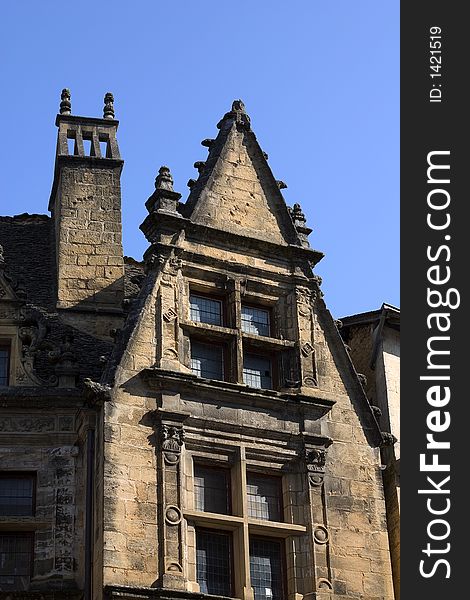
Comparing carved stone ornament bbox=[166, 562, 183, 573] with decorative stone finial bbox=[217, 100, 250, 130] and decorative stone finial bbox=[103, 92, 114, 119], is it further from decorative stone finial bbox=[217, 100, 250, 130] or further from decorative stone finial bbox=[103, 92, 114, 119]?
decorative stone finial bbox=[103, 92, 114, 119]

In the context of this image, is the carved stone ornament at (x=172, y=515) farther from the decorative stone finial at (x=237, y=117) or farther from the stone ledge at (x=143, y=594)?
the decorative stone finial at (x=237, y=117)

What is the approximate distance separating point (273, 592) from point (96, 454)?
100 inches

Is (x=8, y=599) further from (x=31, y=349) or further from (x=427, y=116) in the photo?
(x=427, y=116)

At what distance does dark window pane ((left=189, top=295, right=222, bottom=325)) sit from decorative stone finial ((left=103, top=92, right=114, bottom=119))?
19.2 feet

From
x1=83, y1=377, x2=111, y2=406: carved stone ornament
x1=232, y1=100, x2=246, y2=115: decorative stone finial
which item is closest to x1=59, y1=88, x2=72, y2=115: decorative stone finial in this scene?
x1=232, y1=100, x2=246, y2=115: decorative stone finial

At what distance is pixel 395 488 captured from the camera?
721 inches

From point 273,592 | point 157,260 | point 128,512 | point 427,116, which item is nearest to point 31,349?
point 157,260

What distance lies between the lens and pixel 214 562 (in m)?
16.3

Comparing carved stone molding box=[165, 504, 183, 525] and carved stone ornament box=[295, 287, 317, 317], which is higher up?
carved stone ornament box=[295, 287, 317, 317]

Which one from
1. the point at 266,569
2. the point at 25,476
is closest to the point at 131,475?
the point at 25,476

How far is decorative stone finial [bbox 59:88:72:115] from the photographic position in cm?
2333

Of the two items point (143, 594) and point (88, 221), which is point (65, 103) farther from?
point (143, 594)

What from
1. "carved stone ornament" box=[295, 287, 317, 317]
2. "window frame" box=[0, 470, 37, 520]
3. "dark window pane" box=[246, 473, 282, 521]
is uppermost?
"carved stone ornament" box=[295, 287, 317, 317]

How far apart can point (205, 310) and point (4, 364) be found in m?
2.59
